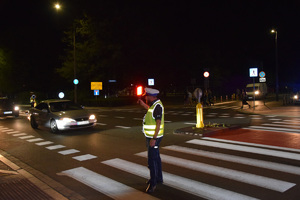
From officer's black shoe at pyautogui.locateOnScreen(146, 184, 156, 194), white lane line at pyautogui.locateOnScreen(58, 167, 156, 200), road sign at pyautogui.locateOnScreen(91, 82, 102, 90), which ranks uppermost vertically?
road sign at pyautogui.locateOnScreen(91, 82, 102, 90)

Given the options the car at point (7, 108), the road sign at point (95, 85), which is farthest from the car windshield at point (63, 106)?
the road sign at point (95, 85)

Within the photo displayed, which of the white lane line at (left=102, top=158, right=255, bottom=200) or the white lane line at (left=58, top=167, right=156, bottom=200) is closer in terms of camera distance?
the white lane line at (left=102, top=158, right=255, bottom=200)

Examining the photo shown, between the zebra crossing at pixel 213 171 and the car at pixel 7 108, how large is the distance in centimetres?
1565

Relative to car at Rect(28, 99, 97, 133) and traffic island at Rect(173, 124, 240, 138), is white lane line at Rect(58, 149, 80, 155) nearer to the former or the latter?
car at Rect(28, 99, 97, 133)

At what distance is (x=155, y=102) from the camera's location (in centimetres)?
522

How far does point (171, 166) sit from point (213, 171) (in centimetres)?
100

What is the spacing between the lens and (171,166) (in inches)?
268

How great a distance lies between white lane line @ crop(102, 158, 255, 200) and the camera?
4914 mm

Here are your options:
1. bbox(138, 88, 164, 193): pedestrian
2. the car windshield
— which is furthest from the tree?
bbox(138, 88, 164, 193): pedestrian

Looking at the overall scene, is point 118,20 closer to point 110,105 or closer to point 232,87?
point 110,105

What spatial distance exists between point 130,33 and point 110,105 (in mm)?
9307

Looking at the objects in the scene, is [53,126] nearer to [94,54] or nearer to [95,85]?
[95,85]

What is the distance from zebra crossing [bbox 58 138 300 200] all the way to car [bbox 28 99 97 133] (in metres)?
4.94

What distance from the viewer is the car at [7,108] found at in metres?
20.4
